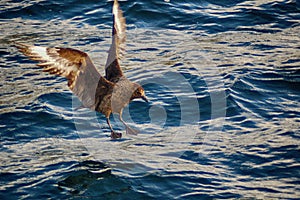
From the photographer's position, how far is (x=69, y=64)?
7.22 meters

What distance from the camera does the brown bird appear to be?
7137 millimetres

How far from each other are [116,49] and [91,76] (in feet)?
3.57

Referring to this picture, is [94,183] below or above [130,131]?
below

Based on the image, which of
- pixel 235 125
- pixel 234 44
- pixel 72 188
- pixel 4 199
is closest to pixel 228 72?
pixel 234 44

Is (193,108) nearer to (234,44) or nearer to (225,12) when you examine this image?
(234,44)

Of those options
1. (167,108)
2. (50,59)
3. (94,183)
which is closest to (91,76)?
(50,59)

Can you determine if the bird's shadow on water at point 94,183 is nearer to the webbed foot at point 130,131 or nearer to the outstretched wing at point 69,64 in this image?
the webbed foot at point 130,131

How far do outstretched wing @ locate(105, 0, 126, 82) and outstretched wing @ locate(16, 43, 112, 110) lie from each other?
0.56m

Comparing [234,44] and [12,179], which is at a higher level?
[234,44]

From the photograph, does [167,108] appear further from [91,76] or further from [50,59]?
[50,59]

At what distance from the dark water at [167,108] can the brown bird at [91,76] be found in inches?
27.4

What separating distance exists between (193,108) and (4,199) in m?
3.28

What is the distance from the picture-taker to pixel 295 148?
8008mm

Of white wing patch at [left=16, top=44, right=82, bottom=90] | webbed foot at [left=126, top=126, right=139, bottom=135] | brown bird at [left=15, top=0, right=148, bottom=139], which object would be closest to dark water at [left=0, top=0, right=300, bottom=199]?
webbed foot at [left=126, top=126, right=139, bottom=135]
